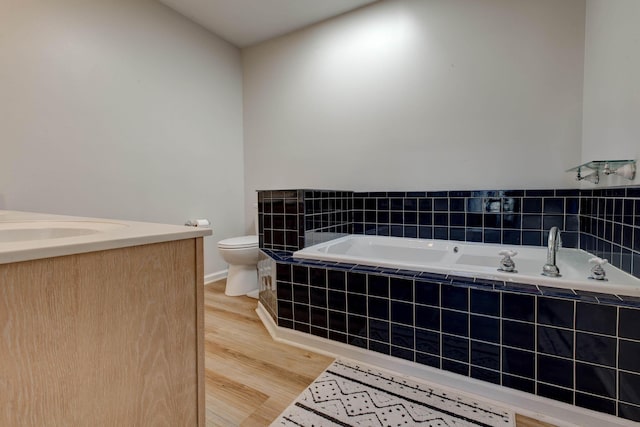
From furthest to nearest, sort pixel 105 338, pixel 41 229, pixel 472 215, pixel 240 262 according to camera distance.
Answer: pixel 240 262, pixel 472 215, pixel 41 229, pixel 105 338

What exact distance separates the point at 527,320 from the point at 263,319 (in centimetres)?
155

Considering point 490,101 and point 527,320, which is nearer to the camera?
point 527,320

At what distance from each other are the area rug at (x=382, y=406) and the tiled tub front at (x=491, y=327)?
125mm

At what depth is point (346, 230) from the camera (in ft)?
8.46

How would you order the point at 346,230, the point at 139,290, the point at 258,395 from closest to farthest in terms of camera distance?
1. the point at 139,290
2. the point at 258,395
3. the point at 346,230

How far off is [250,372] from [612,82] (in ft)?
7.60

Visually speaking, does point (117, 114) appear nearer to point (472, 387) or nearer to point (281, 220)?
point (281, 220)

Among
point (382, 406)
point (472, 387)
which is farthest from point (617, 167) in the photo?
point (382, 406)

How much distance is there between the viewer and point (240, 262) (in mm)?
2529

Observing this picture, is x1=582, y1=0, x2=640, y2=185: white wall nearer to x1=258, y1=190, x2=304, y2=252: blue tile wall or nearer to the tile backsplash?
the tile backsplash

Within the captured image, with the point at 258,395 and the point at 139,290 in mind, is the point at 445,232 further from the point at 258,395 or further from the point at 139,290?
the point at 139,290

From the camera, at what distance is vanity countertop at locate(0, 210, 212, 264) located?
1.67 feet

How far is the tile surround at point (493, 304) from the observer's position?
1.12 m

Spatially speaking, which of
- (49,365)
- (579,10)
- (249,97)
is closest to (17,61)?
(249,97)
